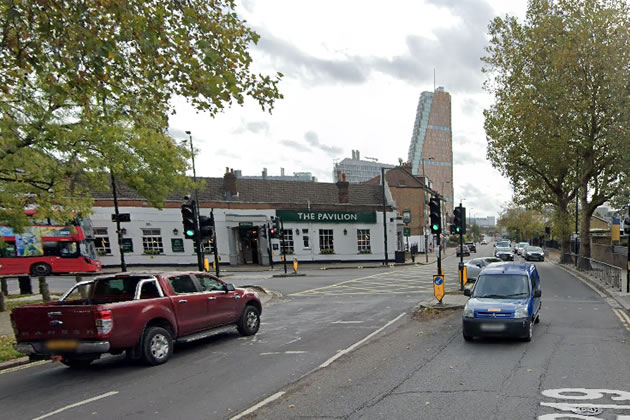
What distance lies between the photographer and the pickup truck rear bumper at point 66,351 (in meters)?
7.14

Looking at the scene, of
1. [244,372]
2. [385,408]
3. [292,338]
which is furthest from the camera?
[292,338]

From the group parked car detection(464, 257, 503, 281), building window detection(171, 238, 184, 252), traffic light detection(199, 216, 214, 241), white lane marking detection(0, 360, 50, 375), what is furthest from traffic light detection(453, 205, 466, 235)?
building window detection(171, 238, 184, 252)

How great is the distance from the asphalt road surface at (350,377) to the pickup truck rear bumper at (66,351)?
0.53m

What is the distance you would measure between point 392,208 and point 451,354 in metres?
34.5

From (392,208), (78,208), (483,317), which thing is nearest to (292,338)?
(483,317)

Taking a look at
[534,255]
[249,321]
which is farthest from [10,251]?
[534,255]

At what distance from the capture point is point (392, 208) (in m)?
42.4

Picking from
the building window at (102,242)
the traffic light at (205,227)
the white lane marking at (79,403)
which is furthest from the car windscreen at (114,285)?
the building window at (102,242)

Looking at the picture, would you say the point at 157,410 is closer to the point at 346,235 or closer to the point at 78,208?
the point at 78,208

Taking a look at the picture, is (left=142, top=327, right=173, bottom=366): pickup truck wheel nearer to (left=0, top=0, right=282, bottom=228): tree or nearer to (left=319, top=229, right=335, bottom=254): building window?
(left=0, top=0, right=282, bottom=228): tree

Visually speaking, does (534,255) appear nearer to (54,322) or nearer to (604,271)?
(604,271)

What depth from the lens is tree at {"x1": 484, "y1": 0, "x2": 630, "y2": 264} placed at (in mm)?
23875

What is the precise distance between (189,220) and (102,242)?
2244 centimetres

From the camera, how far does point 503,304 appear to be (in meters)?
9.33
